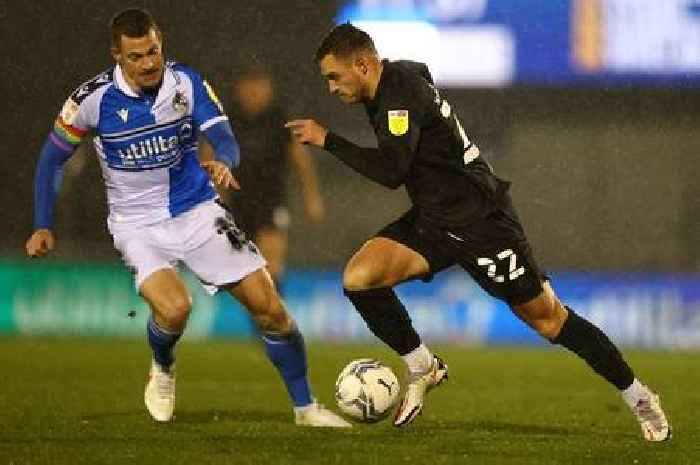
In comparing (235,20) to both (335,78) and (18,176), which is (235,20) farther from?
(335,78)

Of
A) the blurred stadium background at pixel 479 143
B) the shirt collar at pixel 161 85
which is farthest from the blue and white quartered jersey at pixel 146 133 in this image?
the blurred stadium background at pixel 479 143

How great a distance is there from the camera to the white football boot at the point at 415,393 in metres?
8.02

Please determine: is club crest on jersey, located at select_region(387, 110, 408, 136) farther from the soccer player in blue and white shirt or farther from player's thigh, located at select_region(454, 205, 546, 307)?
the soccer player in blue and white shirt

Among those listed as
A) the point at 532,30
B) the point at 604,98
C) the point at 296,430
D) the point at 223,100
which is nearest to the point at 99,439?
the point at 296,430

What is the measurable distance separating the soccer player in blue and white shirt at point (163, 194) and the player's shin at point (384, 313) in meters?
0.49

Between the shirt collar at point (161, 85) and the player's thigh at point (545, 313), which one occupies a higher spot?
the shirt collar at point (161, 85)

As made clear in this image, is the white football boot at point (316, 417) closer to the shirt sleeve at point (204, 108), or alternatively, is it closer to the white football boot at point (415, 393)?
the white football boot at point (415, 393)

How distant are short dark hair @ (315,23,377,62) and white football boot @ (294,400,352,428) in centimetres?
172

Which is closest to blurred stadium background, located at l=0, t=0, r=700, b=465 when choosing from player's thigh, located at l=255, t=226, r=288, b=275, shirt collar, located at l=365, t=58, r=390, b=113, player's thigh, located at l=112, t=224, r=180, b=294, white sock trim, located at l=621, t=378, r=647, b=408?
player's thigh, located at l=255, t=226, r=288, b=275

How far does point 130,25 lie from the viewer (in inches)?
320

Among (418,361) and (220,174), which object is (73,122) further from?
(418,361)

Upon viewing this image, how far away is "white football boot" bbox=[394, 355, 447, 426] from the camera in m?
8.02

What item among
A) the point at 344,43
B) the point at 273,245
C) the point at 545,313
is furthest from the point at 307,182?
the point at 344,43

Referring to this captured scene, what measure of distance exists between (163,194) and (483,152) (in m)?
8.86
